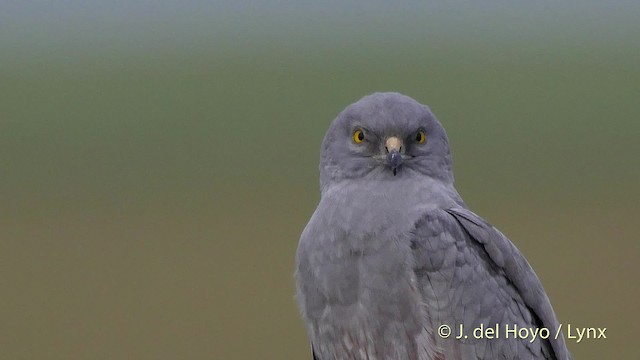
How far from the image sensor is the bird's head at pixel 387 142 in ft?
13.9

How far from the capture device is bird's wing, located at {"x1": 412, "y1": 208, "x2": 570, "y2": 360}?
4047 mm

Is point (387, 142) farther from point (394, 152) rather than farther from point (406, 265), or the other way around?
point (406, 265)

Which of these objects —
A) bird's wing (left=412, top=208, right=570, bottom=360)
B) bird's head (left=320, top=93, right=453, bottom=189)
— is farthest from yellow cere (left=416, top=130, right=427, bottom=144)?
bird's wing (left=412, top=208, right=570, bottom=360)

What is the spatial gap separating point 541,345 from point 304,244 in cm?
122

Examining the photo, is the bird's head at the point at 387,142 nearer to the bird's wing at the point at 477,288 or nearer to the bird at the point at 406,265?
the bird at the point at 406,265

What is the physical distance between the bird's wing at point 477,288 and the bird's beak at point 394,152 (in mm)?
285

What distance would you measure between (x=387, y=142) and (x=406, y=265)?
60 cm

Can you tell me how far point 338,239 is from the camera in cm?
415

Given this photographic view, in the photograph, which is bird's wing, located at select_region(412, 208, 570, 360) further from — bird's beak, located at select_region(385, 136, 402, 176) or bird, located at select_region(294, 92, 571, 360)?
bird's beak, located at select_region(385, 136, 402, 176)

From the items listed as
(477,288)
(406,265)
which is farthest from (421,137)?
(477,288)

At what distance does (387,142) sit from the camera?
4.23 meters

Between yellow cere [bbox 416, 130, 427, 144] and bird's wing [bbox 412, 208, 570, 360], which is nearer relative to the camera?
bird's wing [bbox 412, 208, 570, 360]

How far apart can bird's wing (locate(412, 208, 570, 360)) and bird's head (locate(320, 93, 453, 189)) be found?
0.30m

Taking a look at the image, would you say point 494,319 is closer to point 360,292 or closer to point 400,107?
point 360,292
